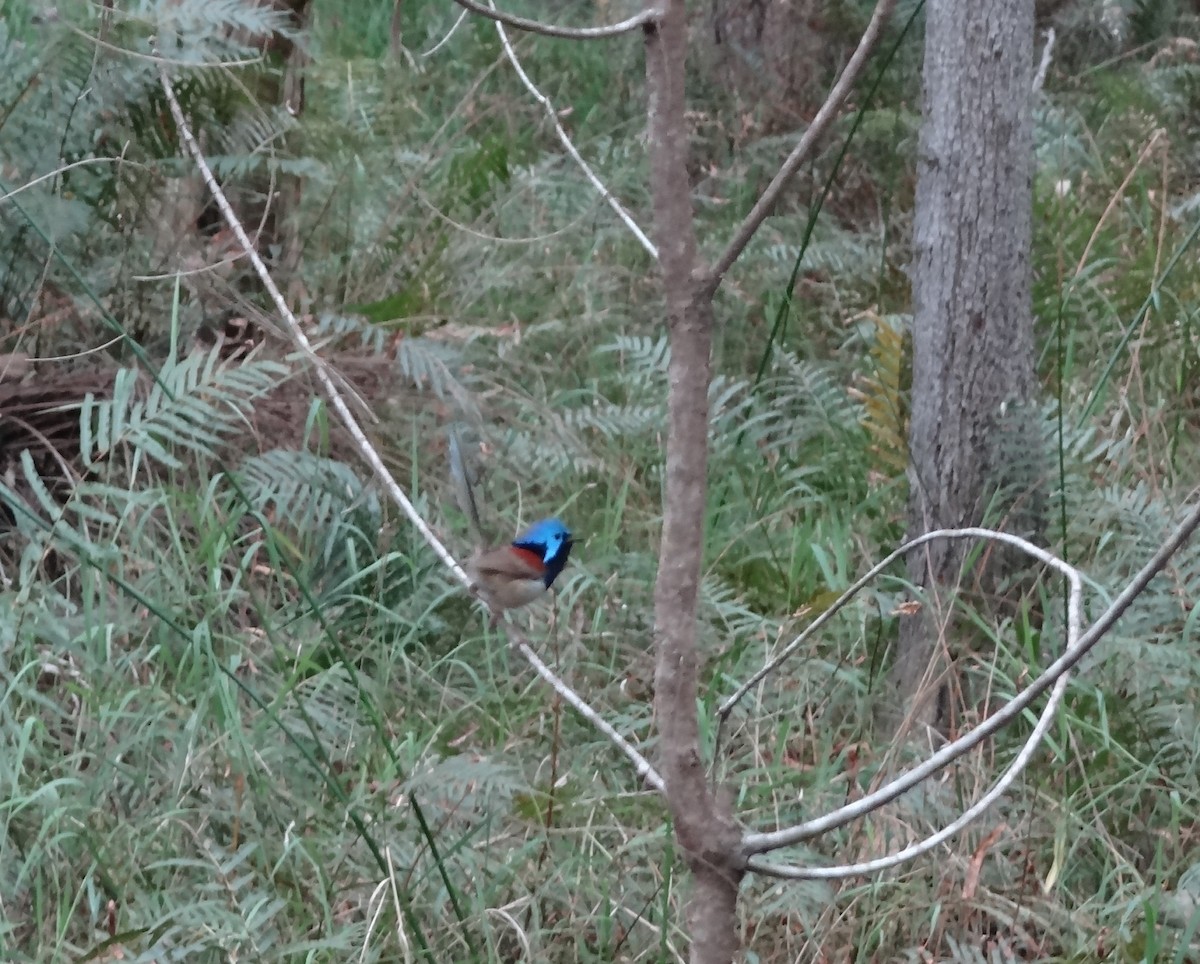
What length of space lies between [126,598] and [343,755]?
2.04 ft

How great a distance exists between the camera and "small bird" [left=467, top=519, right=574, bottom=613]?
2.55 meters

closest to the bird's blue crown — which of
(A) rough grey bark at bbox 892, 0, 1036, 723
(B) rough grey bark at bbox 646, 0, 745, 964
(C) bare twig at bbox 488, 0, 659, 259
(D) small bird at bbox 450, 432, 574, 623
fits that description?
(D) small bird at bbox 450, 432, 574, 623

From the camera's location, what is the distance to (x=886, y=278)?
4.28 m

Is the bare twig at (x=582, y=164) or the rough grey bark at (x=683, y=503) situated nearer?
the rough grey bark at (x=683, y=503)

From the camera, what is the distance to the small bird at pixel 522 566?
2.55m

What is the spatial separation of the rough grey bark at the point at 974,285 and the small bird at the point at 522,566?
76 centimetres

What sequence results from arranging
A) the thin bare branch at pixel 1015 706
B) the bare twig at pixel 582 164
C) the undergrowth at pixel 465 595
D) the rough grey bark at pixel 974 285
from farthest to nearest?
the rough grey bark at pixel 974 285, the undergrowth at pixel 465 595, the bare twig at pixel 582 164, the thin bare branch at pixel 1015 706

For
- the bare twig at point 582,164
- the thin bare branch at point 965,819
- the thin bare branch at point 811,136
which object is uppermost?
the thin bare branch at point 811,136

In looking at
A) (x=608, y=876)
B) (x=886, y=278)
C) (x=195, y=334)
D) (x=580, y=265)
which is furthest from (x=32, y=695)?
(x=886, y=278)

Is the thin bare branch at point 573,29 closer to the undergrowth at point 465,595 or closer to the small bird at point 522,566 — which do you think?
the undergrowth at point 465,595

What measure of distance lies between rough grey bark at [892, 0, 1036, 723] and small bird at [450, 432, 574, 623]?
76 cm

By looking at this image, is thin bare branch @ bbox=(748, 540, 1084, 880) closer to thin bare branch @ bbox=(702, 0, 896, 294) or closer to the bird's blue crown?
thin bare branch @ bbox=(702, 0, 896, 294)

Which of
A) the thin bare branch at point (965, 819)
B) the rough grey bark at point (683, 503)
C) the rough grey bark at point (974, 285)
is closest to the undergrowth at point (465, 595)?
the rough grey bark at point (974, 285)

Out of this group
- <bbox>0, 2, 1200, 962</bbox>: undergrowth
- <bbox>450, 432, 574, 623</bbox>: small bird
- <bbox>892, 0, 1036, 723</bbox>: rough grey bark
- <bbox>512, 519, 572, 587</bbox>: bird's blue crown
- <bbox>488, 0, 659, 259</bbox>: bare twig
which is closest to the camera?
<bbox>488, 0, 659, 259</bbox>: bare twig
